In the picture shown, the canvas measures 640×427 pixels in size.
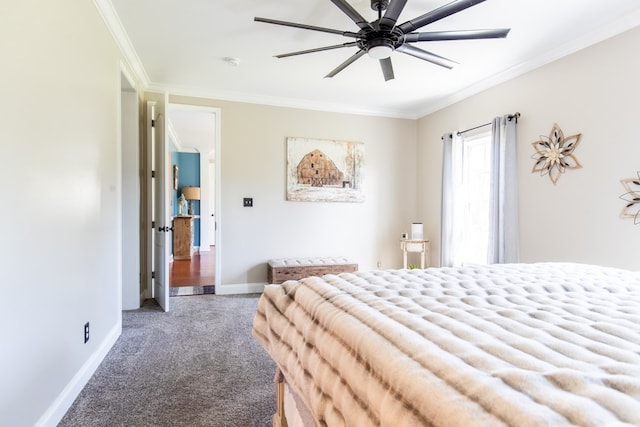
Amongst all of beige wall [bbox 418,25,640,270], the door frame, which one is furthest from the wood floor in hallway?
beige wall [bbox 418,25,640,270]

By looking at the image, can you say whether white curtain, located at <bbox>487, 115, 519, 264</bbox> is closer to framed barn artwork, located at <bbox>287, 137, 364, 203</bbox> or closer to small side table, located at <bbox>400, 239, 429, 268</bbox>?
small side table, located at <bbox>400, 239, 429, 268</bbox>

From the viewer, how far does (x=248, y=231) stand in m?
4.48

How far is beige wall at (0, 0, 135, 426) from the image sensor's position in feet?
4.53

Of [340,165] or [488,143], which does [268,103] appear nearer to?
[340,165]

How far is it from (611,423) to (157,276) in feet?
13.7

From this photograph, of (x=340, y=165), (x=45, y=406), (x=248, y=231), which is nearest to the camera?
(x=45, y=406)

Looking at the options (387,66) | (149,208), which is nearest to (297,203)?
(149,208)

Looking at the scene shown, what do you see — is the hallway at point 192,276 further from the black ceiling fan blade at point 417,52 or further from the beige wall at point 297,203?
the black ceiling fan blade at point 417,52

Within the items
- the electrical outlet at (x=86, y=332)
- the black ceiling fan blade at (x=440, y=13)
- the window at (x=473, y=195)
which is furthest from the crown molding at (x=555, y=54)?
the electrical outlet at (x=86, y=332)

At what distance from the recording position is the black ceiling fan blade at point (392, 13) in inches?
72.9

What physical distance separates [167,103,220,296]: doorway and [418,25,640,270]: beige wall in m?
3.48

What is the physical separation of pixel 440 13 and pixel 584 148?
6.07ft

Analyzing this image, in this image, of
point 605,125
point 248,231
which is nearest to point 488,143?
point 605,125

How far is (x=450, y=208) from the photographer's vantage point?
4.36 meters
